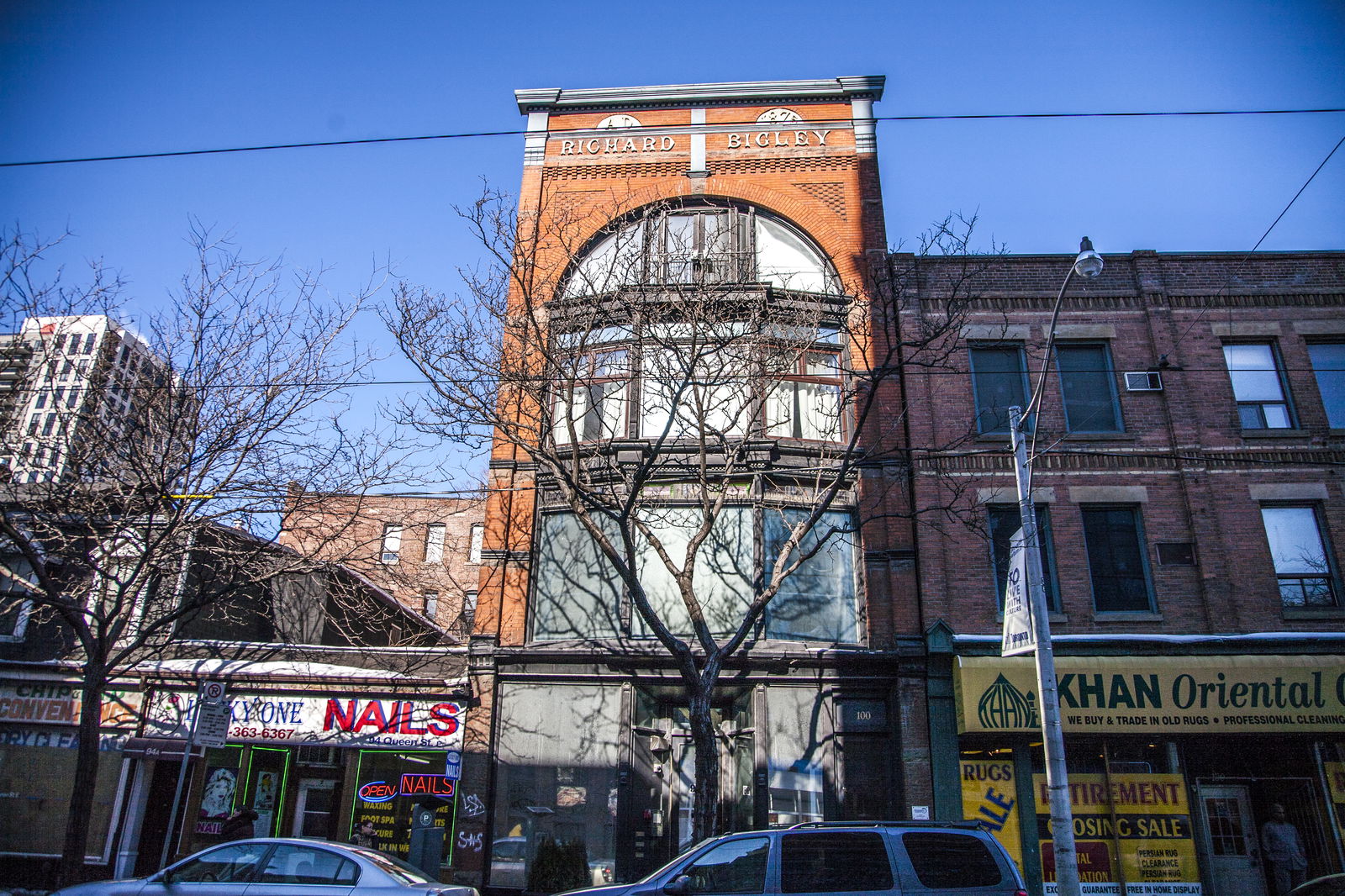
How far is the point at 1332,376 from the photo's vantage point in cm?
1675

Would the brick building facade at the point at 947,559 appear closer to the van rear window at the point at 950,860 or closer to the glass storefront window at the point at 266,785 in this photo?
the glass storefront window at the point at 266,785

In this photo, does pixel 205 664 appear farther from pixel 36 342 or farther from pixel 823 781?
pixel 823 781

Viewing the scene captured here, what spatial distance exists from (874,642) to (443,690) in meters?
7.68

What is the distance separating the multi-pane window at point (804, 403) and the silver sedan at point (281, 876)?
10.1m

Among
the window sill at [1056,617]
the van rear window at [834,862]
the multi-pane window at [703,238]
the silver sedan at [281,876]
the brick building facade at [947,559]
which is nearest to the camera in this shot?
the van rear window at [834,862]

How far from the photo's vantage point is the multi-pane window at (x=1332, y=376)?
16.5 m

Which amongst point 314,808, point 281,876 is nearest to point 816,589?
point 281,876

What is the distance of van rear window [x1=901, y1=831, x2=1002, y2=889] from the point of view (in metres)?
8.48

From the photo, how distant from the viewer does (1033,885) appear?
13.7 m

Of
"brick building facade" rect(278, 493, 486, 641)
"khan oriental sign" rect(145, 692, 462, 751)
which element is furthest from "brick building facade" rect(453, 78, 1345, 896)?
"brick building facade" rect(278, 493, 486, 641)

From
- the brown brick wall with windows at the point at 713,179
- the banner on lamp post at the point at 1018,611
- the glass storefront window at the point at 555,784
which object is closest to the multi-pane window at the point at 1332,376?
the brown brick wall with windows at the point at 713,179

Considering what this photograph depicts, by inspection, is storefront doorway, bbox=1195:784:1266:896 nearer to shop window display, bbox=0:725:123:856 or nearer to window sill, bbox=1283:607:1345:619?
window sill, bbox=1283:607:1345:619

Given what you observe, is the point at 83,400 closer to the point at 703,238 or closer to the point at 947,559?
the point at 703,238

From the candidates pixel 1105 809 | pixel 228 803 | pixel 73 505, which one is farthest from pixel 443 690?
pixel 1105 809
